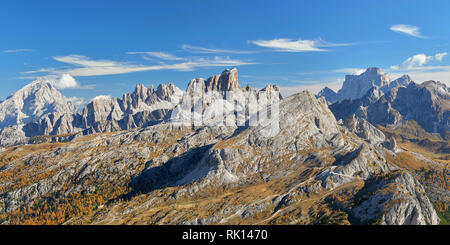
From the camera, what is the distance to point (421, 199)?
189 metres
